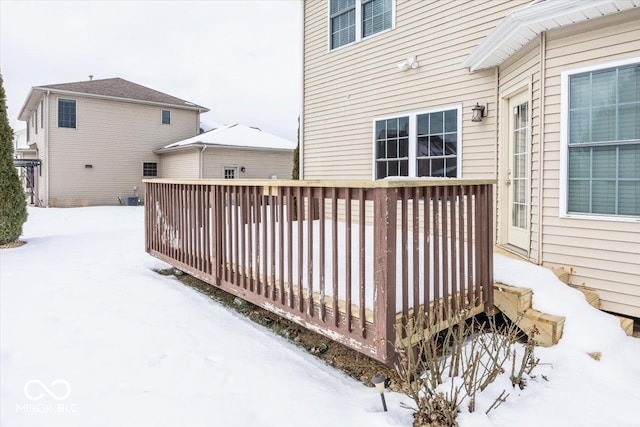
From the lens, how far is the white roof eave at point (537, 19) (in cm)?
329

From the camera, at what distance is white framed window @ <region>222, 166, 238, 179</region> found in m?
17.3

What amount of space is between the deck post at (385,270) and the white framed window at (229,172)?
15.8m

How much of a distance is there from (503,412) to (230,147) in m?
16.1

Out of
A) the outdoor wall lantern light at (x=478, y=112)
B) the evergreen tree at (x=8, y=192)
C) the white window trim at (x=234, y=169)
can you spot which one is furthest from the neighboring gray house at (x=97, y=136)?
the outdoor wall lantern light at (x=478, y=112)

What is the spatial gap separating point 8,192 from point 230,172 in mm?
10678

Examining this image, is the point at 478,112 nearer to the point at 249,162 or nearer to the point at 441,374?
the point at 441,374

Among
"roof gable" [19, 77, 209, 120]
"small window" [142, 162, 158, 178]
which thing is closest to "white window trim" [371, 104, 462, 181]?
"small window" [142, 162, 158, 178]

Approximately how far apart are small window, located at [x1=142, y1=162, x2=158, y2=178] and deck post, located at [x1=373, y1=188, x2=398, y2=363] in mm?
18390

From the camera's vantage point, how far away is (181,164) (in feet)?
57.4

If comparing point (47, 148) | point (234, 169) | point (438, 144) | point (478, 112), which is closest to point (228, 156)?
point (234, 169)

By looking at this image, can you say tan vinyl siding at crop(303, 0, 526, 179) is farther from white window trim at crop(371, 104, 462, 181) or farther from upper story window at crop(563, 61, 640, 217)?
upper story window at crop(563, 61, 640, 217)

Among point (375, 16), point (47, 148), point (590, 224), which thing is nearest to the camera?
point (590, 224)

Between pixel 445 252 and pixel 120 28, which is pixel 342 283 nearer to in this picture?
pixel 445 252

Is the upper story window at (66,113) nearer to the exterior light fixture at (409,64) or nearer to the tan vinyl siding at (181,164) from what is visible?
the tan vinyl siding at (181,164)
